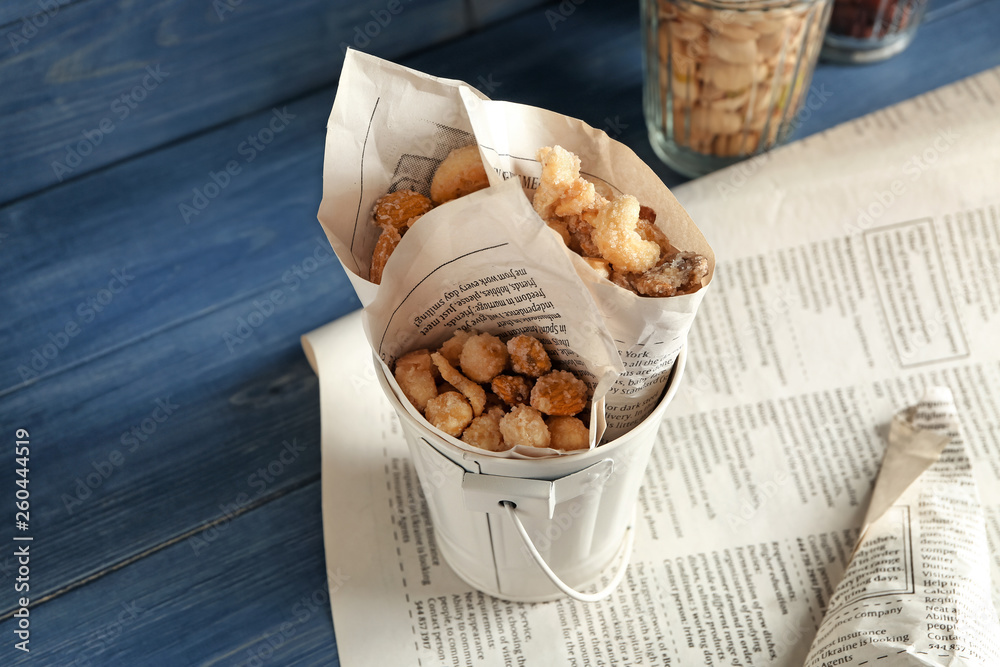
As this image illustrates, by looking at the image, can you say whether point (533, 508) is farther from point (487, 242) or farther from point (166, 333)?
point (166, 333)

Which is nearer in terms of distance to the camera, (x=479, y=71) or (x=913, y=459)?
(x=913, y=459)

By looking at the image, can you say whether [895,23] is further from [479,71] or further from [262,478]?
[262,478]

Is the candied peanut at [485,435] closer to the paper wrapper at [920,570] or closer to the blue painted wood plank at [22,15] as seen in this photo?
the paper wrapper at [920,570]

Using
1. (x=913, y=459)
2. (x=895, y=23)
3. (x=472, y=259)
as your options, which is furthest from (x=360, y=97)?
(x=895, y=23)

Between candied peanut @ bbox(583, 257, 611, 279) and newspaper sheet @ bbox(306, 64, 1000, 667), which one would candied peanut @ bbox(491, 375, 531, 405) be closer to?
candied peanut @ bbox(583, 257, 611, 279)

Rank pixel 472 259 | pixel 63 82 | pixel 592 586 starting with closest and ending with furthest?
pixel 472 259
pixel 592 586
pixel 63 82

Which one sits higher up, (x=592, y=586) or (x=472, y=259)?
(x=472, y=259)

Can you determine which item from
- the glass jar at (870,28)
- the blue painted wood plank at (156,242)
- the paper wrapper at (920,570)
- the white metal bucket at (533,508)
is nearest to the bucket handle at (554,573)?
the white metal bucket at (533,508)
